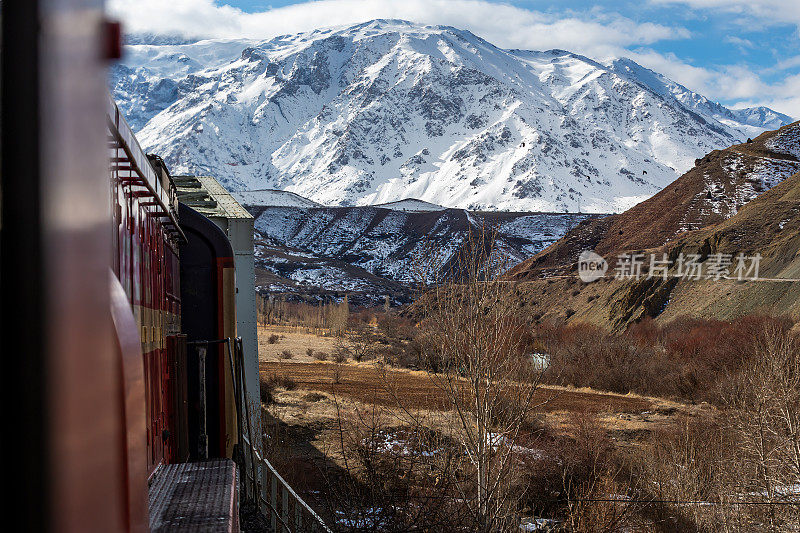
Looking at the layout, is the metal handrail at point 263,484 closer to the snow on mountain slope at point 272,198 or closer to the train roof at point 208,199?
the train roof at point 208,199

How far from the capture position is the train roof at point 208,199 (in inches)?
473

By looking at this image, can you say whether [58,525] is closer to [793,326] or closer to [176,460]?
[176,460]

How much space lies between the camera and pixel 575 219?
110 m

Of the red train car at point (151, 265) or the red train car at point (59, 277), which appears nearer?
the red train car at point (59, 277)

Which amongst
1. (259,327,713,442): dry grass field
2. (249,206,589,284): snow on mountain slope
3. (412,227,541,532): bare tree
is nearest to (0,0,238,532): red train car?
(412,227,541,532): bare tree

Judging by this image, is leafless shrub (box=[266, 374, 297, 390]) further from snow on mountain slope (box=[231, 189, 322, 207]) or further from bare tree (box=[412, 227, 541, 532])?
snow on mountain slope (box=[231, 189, 322, 207])

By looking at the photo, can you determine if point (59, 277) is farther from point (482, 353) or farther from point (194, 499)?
point (482, 353)

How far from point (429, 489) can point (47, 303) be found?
1035 cm

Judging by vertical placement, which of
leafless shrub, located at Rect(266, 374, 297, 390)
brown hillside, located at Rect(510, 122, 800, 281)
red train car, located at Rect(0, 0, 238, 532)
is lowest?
leafless shrub, located at Rect(266, 374, 297, 390)

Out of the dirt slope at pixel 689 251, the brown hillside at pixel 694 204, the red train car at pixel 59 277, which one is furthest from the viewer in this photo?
the brown hillside at pixel 694 204

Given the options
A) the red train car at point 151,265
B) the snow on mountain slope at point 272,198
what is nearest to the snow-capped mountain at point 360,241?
the snow on mountain slope at point 272,198

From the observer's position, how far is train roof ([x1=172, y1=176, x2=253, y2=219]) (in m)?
12.0

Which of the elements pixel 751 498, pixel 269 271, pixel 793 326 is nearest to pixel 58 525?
pixel 751 498

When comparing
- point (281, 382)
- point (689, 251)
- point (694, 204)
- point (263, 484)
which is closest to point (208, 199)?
point (263, 484)
